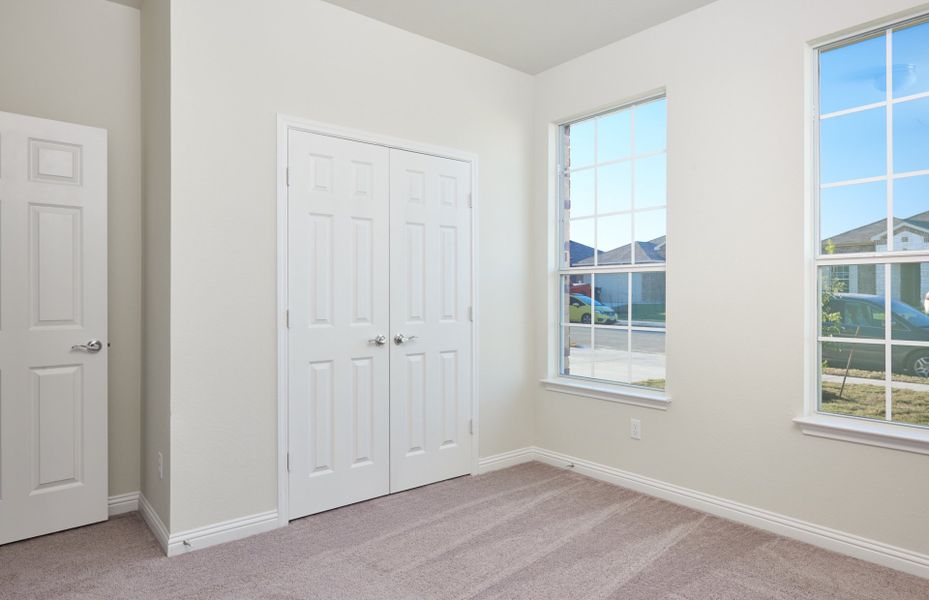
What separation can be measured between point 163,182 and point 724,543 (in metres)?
3.20

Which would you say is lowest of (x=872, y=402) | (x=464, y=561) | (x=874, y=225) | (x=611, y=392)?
(x=464, y=561)

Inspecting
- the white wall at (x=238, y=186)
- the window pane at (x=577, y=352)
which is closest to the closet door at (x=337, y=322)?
the white wall at (x=238, y=186)

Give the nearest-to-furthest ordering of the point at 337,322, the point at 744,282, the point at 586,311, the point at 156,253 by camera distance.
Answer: the point at 156,253 < the point at 744,282 < the point at 337,322 < the point at 586,311

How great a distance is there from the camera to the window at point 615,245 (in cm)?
347

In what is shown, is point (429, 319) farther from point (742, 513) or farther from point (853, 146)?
point (853, 146)

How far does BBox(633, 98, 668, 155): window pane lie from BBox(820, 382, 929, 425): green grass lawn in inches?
64.4

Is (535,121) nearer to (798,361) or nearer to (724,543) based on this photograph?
(798,361)

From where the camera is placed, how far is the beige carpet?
2.28m

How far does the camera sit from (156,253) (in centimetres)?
287

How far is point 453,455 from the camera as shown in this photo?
12.0 ft

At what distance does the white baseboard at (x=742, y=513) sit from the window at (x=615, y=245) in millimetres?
578

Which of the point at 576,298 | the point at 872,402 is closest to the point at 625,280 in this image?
the point at 576,298

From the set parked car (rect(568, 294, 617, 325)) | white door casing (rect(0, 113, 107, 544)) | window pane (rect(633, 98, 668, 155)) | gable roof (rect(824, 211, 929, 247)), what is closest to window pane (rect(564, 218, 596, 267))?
parked car (rect(568, 294, 617, 325))

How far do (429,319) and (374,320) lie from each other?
1.31 feet
